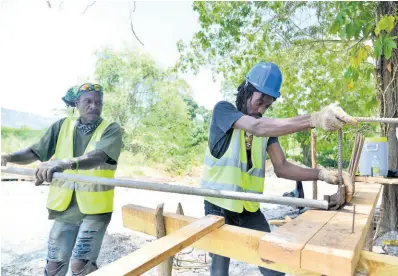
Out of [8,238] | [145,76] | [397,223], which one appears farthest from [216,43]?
[145,76]

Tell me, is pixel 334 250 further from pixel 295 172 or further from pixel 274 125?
pixel 295 172

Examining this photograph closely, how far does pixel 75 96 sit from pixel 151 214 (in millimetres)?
1243

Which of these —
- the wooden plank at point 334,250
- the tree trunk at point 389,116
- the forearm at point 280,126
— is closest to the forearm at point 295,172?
the forearm at point 280,126

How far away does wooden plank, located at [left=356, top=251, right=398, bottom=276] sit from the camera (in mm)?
1072

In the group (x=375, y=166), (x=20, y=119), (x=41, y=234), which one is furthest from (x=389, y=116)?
(x=20, y=119)

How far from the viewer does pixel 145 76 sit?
14.8 meters

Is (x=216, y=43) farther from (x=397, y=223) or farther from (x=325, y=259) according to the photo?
(x=325, y=259)

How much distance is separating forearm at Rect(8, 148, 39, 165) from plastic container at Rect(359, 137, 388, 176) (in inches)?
139

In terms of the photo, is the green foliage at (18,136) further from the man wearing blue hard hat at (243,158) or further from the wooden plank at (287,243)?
the wooden plank at (287,243)

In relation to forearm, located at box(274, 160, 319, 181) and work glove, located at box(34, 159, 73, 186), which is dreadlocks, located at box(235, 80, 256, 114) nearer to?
forearm, located at box(274, 160, 319, 181)

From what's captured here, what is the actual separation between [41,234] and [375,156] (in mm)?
5042

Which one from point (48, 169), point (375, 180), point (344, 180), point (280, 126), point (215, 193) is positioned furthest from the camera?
point (375, 180)

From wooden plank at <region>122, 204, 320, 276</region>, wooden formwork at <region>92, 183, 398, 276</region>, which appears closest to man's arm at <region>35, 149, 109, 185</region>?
wooden plank at <region>122, 204, 320, 276</region>

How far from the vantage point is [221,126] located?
6.72 ft
